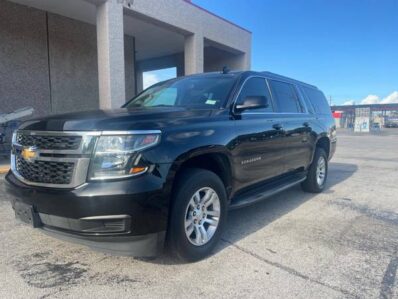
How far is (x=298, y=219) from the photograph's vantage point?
15.5 ft

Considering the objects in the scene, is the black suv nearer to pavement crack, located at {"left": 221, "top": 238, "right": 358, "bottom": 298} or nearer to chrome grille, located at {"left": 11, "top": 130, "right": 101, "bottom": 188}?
chrome grille, located at {"left": 11, "top": 130, "right": 101, "bottom": 188}

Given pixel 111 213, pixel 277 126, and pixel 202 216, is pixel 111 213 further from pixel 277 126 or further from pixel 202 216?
pixel 277 126

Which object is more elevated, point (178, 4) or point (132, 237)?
point (178, 4)

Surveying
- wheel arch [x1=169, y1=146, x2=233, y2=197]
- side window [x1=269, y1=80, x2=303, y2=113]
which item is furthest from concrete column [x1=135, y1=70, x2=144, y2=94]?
wheel arch [x1=169, y1=146, x2=233, y2=197]

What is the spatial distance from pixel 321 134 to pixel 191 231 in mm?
4043

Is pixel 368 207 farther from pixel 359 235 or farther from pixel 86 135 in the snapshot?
pixel 86 135

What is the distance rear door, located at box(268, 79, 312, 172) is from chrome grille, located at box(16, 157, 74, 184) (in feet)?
10.5

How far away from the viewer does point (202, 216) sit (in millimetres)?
3414

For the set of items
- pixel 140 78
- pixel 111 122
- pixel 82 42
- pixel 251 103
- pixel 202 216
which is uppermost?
pixel 82 42

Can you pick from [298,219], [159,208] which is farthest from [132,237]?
[298,219]

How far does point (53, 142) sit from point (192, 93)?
1979 millimetres

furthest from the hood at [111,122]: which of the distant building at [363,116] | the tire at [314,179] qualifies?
the distant building at [363,116]

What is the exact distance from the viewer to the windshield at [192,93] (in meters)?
4.06

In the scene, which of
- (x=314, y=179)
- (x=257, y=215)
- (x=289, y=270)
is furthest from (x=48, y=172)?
(x=314, y=179)
